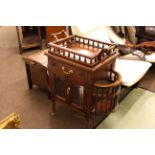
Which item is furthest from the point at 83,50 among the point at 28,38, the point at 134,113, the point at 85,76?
the point at 28,38

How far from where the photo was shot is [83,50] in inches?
71.4

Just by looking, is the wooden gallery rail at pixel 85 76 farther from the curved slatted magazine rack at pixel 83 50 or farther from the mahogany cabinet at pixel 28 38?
the mahogany cabinet at pixel 28 38

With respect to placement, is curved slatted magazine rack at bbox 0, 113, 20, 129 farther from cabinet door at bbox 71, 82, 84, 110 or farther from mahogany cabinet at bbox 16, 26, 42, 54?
mahogany cabinet at bbox 16, 26, 42, 54

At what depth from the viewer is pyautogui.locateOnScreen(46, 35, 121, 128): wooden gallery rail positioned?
159cm

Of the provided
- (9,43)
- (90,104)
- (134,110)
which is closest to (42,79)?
(90,104)

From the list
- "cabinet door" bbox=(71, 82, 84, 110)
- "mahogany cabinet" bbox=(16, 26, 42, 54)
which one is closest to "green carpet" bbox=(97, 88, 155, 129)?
"cabinet door" bbox=(71, 82, 84, 110)

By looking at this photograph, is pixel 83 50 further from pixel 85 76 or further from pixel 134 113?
pixel 134 113

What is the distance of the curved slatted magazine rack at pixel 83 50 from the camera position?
5.16 feet

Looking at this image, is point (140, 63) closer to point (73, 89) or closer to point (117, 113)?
point (117, 113)

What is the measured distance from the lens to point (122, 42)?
277 centimetres

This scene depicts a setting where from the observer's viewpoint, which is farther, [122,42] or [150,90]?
[122,42]

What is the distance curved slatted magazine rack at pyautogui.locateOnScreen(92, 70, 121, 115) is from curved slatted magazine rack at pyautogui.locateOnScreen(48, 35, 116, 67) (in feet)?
0.67

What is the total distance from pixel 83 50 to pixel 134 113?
0.88 meters

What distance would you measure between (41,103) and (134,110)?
101 centimetres
